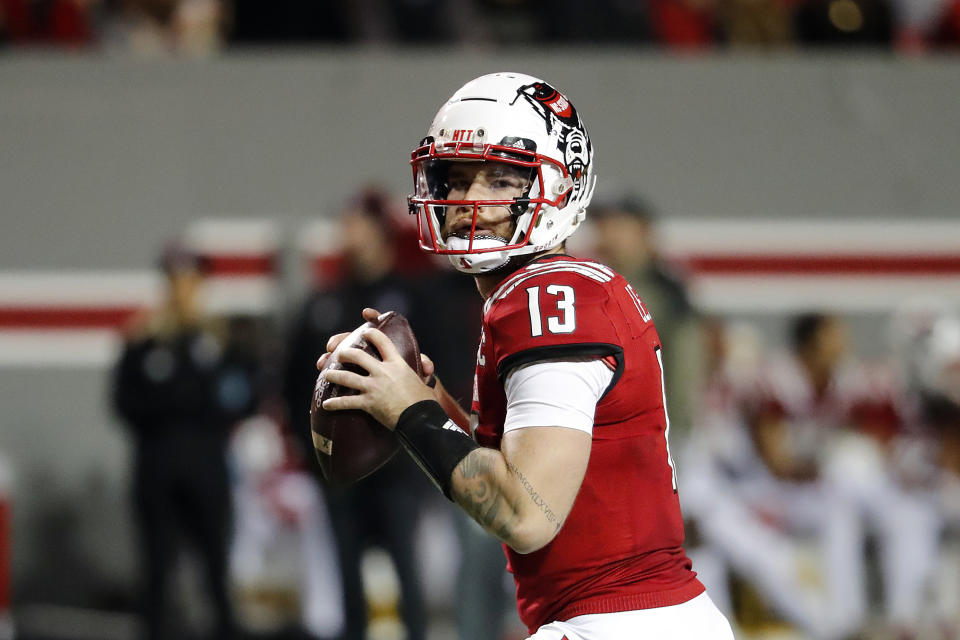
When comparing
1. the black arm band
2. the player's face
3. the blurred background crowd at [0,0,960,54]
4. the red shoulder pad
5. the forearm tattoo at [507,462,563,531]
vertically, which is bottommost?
the forearm tattoo at [507,462,563,531]

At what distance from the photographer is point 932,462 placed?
6.91 m

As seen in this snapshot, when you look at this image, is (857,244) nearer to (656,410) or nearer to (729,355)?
(729,355)

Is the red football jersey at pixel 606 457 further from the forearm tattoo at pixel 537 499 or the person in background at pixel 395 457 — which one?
the person in background at pixel 395 457

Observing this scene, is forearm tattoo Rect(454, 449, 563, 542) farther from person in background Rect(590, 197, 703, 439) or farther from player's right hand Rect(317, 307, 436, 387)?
person in background Rect(590, 197, 703, 439)

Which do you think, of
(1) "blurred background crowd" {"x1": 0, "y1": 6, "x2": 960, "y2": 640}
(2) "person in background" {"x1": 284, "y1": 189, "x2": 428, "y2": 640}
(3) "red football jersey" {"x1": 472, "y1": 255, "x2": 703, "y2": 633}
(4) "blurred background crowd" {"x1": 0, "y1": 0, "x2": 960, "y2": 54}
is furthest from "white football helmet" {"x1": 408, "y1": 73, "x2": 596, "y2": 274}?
(4) "blurred background crowd" {"x1": 0, "y1": 0, "x2": 960, "y2": 54}

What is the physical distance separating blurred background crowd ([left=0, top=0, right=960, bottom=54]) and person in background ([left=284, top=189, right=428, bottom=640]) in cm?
244

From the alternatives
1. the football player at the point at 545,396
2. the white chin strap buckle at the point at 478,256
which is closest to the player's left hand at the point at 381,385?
the football player at the point at 545,396

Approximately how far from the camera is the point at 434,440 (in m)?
2.37

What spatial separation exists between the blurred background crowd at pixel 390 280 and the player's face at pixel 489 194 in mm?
2932

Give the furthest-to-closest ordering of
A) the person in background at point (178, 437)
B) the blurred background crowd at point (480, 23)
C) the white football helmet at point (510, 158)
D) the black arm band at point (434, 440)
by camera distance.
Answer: the blurred background crowd at point (480, 23) < the person in background at point (178, 437) < the white football helmet at point (510, 158) < the black arm band at point (434, 440)

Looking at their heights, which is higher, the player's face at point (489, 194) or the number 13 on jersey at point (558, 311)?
the player's face at point (489, 194)

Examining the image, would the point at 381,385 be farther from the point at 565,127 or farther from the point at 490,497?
the point at 565,127

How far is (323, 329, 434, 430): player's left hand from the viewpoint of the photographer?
243cm

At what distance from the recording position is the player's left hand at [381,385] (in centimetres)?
243
